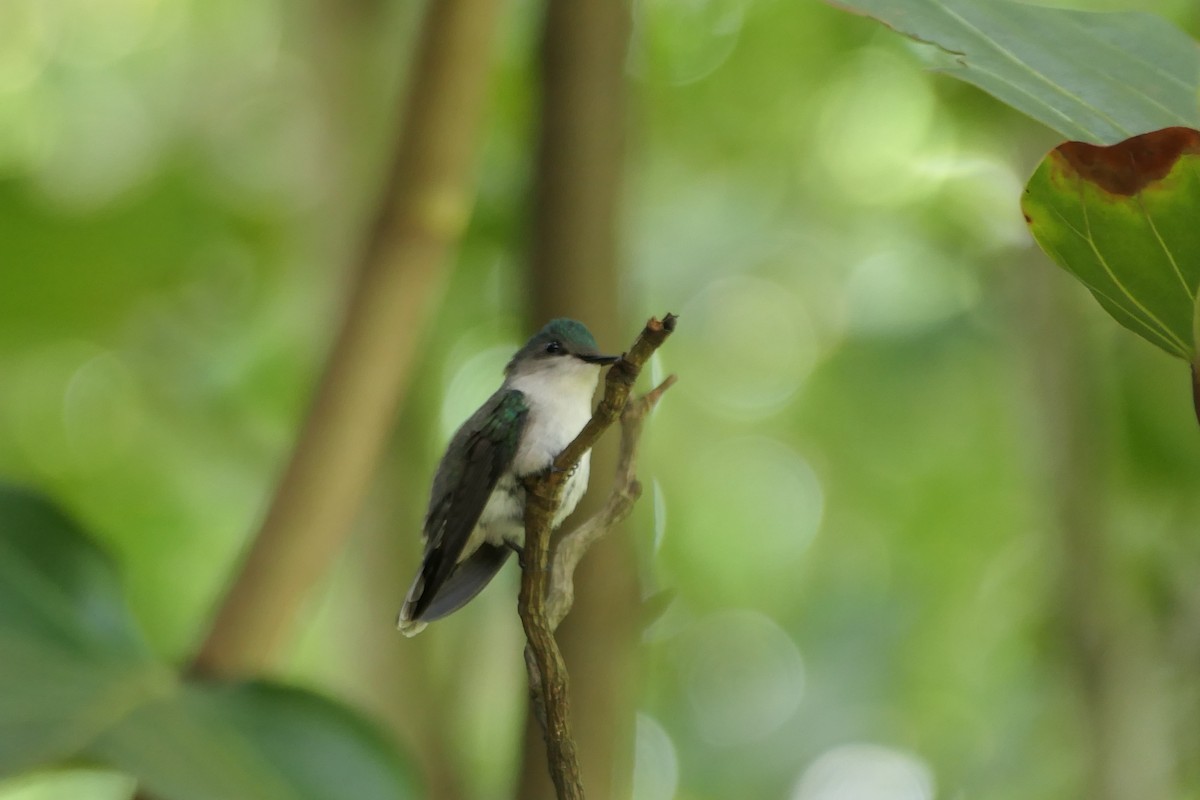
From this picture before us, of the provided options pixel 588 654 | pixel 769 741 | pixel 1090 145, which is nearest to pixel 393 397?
pixel 588 654

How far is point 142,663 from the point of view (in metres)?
1.47

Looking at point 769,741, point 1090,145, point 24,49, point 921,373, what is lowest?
point 769,741

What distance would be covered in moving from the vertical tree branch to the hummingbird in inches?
18.0

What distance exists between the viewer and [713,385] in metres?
4.58

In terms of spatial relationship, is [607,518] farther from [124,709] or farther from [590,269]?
[590,269]

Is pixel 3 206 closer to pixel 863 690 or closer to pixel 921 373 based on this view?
pixel 921 373

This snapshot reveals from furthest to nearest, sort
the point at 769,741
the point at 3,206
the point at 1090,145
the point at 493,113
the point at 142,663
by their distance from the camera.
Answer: the point at 769,741 → the point at 493,113 → the point at 3,206 → the point at 142,663 → the point at 1090,145

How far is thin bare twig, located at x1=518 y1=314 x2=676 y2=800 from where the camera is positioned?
77 centimetres

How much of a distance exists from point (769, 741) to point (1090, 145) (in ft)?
14.4

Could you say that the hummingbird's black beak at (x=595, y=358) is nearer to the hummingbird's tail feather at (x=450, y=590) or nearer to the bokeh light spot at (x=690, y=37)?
the hummingbird's tail feather at (x=450, y=590)

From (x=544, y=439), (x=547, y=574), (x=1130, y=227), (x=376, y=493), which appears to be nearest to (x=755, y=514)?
(x=376, y=493)

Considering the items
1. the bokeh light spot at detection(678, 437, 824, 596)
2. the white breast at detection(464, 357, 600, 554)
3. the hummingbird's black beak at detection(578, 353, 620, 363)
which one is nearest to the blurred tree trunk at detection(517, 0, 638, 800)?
the white breast at detection(464, 357, 600, 554)

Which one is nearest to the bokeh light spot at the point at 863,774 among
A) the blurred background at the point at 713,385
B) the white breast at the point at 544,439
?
the blurred background at the point at 713,385

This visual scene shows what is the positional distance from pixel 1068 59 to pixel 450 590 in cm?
74
